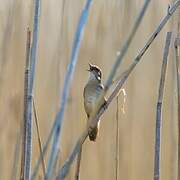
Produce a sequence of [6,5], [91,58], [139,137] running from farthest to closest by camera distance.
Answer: [139,137]
[91,58]
[6,5]

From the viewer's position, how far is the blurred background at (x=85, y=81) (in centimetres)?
162

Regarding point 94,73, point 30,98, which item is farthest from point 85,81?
point 30,98

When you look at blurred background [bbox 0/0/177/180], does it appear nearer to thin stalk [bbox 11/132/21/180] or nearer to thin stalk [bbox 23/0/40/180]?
thin stalk [bbox 11/132/21/180]

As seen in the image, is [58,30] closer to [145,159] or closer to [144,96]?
[144,96]

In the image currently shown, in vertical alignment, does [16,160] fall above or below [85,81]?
below

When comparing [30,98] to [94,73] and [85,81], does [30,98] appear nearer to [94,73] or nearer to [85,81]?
[94,73]

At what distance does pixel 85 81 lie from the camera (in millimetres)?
1758

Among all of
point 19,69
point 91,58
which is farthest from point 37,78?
point 91,58

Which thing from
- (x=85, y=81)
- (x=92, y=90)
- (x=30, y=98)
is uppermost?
(x=85, y=81)

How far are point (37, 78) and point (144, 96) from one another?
1.45ft

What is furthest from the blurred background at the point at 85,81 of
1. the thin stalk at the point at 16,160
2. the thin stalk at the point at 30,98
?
the thin stalk at the point at 30,98

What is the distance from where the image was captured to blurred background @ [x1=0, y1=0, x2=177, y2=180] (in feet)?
5.30

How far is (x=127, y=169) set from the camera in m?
1.82

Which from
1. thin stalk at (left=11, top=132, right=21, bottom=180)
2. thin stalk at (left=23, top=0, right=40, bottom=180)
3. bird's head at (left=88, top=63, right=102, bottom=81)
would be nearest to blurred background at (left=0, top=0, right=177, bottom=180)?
thin stalk at (left=11, top=132, right=21, bottom=180)
